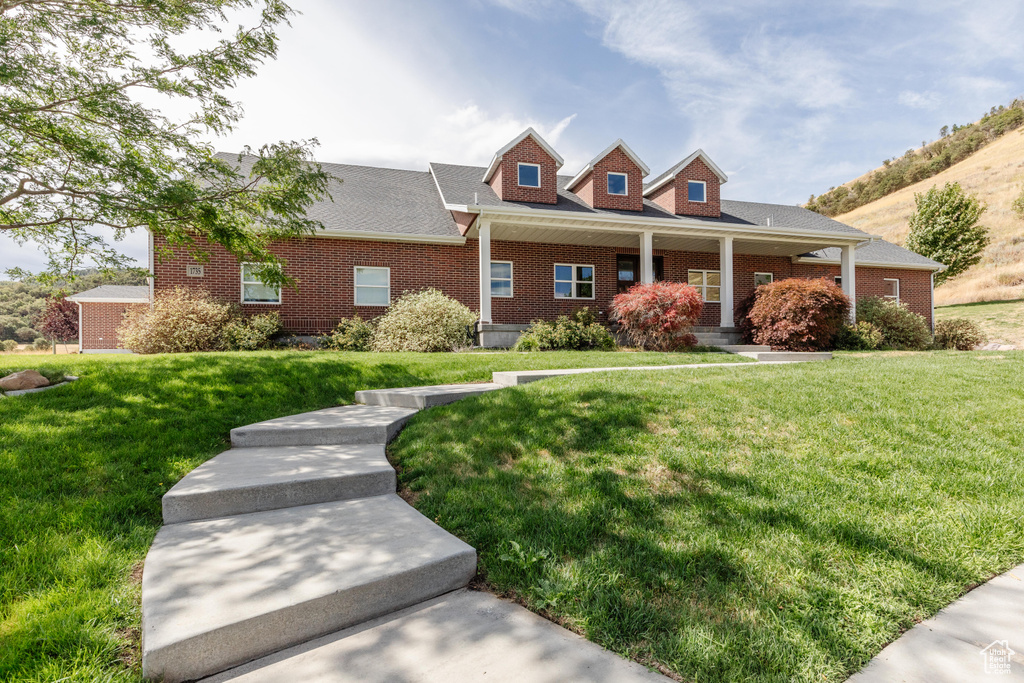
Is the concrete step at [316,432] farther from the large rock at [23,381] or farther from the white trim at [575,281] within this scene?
the white trim at [575,281]

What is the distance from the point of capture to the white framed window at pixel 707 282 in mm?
16391

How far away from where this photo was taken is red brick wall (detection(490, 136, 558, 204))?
1394cm

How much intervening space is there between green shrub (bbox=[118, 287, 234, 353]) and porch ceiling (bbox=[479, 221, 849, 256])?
7263 millimetres

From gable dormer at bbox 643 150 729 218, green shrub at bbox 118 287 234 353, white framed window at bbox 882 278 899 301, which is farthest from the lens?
white framed window at bbox 882 278 899 301

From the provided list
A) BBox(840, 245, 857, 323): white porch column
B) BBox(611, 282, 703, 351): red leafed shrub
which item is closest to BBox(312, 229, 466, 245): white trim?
BBox(611, 282, 703, 351): red leafed shrub

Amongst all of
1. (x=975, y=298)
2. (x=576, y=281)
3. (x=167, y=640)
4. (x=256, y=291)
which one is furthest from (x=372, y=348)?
(x=975, y=298)

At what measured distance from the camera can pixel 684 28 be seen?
7398 millimetres

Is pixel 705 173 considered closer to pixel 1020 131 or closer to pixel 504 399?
pixel 504 399

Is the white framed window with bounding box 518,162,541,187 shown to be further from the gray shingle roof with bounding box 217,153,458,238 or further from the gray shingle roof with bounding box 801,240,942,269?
the gray shingle roof with bounding box 801,240,942,269

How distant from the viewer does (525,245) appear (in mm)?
14508

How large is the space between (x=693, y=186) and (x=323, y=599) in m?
16.9

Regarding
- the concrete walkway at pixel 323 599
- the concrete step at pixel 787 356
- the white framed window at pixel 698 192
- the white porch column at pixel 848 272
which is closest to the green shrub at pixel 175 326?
the concrete walkway at pixel 323 599

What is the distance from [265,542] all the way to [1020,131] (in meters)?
83.9

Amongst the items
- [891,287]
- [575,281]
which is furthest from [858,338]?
[575,281]
